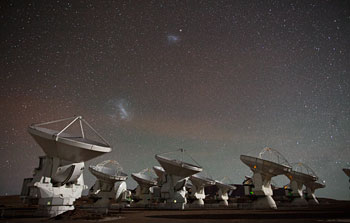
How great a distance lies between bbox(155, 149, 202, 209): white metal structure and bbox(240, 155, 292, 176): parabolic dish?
6681 mm

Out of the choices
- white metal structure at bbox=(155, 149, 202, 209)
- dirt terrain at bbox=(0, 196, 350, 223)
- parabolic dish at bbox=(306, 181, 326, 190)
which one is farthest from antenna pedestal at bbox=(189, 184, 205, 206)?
parabolic dish at bbox=(306, 181, 326, 190)

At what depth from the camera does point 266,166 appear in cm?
3073

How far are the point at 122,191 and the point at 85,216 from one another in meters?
27.9

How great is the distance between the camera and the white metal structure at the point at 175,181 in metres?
33.1

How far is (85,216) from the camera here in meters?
17.5

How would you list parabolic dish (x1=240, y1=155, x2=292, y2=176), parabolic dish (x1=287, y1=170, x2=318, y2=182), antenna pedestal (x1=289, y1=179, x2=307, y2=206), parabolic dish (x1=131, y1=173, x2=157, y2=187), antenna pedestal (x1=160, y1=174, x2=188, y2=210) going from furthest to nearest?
parabolic dish (x1=287, y1=170, x2=318, y2=182)
antenna pedestal (x1=289, y1=179, x2=307, y2=206)
parabolic dish (x1=131, y1=173, x2=157, y2=187)
antenna pedestal (x1=160, y1=174, x2=188, y2=210)
parabolic dish (x1=240, y1=155, x2=292, y2=176)

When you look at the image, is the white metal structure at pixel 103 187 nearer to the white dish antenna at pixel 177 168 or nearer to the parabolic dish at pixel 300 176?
the white dish antenna at pixel 177 168

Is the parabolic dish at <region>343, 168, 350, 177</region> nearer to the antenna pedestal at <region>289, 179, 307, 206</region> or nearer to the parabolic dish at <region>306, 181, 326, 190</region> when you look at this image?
the antenna pedestal at <region>289, 179, 307, 206</region>

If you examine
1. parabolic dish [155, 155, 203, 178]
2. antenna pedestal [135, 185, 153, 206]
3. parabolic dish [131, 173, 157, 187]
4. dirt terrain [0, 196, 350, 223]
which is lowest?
dirt terrain [0, 196, 350, 223]

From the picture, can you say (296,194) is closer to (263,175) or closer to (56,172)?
(263,175)

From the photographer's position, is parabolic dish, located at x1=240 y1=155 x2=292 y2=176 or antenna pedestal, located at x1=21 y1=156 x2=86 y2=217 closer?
antenna pedestal, located at x1=21 y1=156 x2=86 y2=217

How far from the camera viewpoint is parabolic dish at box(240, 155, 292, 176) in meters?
30.5

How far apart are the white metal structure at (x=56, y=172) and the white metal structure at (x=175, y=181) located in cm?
1373

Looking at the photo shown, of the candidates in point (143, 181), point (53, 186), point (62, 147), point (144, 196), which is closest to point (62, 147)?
point (62, 147)
